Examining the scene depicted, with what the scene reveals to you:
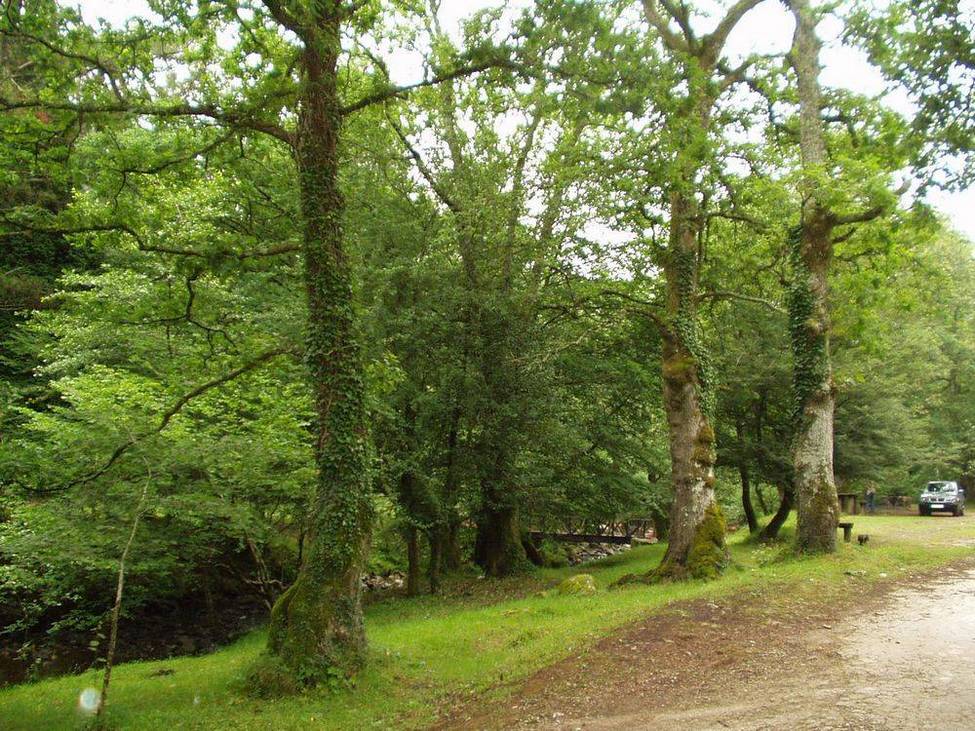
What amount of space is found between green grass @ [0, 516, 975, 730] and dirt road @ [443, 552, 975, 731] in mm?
697

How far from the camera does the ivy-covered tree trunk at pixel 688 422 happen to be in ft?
41.8

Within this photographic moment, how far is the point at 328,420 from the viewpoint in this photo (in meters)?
8.64

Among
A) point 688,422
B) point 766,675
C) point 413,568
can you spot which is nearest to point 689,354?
point 688,422

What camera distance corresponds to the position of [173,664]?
12.1m

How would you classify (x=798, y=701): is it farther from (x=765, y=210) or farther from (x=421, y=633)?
(x=765, y=210)

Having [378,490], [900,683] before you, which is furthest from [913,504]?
[900,683]

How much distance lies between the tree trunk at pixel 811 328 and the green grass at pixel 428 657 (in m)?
0.93

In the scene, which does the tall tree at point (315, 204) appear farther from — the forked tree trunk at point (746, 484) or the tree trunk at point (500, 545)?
the forked tree trunk at point (746, 484)

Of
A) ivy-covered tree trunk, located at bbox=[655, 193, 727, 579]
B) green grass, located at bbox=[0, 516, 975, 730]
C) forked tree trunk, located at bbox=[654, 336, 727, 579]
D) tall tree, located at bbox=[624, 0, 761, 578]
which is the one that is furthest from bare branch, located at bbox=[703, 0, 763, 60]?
green grass, located at bbox=[0, 516, 975, 730]

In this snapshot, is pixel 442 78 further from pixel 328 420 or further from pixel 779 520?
pixel 779 520

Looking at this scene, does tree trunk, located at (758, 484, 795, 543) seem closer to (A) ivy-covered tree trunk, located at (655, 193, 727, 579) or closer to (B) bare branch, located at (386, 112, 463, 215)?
(A) ivy-covered tree trunk, located at (655, 193, 727, 579)

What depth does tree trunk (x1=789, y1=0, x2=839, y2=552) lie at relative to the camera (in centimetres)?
1294

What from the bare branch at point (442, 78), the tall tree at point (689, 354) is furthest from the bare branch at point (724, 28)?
the bare branch at point (442, 78)

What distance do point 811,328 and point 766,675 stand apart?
Result: 835 cm
